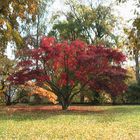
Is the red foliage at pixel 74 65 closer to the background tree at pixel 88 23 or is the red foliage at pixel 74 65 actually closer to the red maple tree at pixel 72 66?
the red maple tree at pixel 72 66

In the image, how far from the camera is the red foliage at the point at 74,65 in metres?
25.2

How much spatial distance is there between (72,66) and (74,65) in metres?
0.15

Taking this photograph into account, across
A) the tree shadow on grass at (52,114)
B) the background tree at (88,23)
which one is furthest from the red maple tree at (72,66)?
the background tree at (88,23)

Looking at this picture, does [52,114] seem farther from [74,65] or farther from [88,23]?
[88,23]

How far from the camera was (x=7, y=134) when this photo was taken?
41.1ft

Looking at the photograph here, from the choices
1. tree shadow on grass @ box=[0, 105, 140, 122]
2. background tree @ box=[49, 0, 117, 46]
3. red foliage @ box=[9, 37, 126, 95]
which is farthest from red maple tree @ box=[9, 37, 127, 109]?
background tree @ box=[49, 0, 117, 46]

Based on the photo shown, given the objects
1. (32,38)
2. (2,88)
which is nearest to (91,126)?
(2,88)

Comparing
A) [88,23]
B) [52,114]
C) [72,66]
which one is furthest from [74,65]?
[88,23]

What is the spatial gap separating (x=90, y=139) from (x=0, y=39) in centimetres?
899

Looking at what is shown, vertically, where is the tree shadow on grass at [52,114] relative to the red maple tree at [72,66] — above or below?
below

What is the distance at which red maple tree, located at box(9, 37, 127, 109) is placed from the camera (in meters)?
25.2

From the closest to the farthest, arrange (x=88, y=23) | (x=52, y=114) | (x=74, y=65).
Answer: (x=52, y=114)
(x=74, y=65)
(x=88, y=23)

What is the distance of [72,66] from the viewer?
25922 millimetres

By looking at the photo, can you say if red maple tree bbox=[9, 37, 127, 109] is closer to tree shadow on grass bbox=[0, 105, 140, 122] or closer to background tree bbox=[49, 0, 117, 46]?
tree shadow on grass bbox=[0, 105, 140, 122]
